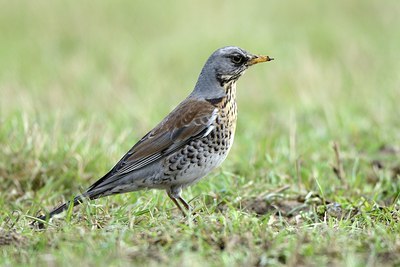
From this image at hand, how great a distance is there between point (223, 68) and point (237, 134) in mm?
2404

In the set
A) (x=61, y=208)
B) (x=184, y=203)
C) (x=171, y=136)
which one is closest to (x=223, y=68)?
(x=171, y=136)

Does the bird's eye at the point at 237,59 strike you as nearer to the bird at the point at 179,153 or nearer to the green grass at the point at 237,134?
the bird at the point at 179,153

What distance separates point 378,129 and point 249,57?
2.51m

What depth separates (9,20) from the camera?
14.5m

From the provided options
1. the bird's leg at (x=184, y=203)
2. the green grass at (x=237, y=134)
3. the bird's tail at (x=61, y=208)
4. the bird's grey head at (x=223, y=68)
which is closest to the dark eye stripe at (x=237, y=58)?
the bird's grey head at (x=223, y=68)

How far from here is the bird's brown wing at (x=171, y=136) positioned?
231 inches

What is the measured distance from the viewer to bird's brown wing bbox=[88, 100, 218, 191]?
587cm

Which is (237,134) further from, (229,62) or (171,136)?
(171,136)

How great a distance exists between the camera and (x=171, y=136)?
5953mm

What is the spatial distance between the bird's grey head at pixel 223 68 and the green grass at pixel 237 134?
2.46ft

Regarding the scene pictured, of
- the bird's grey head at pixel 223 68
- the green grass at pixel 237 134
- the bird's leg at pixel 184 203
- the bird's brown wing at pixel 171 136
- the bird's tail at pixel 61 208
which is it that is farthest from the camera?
the bird's grey head at pixel 223 68

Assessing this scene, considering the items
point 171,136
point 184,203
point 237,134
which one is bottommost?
point 237,134

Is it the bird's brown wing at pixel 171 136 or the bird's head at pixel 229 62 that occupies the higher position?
the bird's head at pixel 229 62

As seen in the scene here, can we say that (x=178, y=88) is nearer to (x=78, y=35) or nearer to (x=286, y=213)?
(x=78, y=35)
